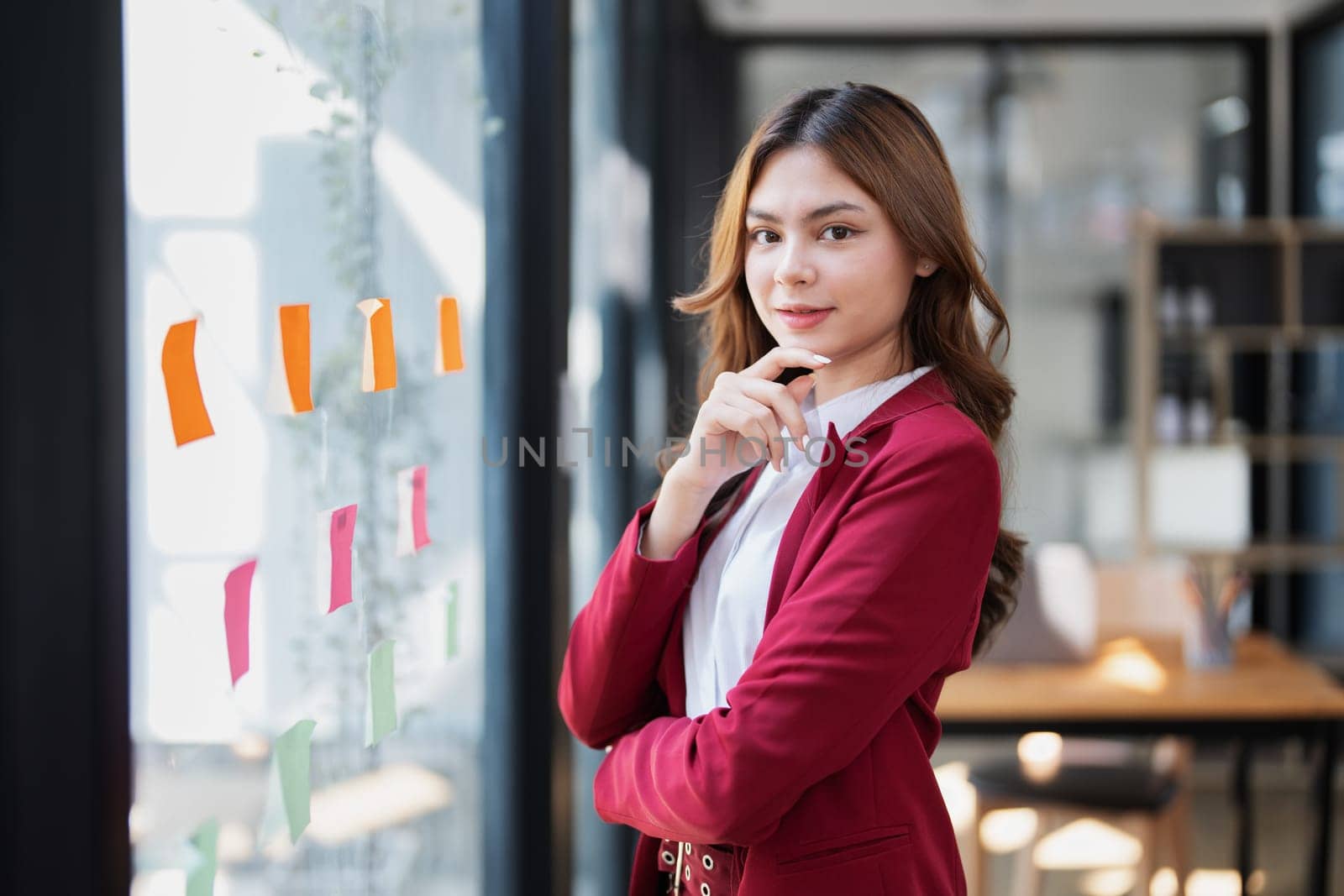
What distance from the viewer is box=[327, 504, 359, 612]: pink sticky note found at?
1.17 metres

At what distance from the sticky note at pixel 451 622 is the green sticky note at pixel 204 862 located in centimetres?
63

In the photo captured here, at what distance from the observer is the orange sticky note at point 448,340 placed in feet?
4.95

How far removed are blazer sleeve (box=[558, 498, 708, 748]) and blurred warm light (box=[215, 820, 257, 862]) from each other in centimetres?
37

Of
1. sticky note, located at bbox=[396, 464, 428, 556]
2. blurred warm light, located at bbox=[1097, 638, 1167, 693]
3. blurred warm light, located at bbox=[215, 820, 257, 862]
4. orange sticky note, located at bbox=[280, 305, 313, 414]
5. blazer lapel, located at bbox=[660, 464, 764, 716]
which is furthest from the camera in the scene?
blurred warm light, located at bbox=[1097, 638, 1167, 693]

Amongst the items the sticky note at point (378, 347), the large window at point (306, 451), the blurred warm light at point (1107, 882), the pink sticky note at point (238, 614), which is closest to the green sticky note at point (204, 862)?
the large window at point (306, 451)

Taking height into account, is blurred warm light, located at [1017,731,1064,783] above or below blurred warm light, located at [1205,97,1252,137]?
below

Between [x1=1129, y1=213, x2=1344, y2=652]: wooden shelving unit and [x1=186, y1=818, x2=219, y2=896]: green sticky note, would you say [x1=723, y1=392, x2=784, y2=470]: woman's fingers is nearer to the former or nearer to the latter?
[x1=186, y1=818, x2=219, y2=896]: green sticky note

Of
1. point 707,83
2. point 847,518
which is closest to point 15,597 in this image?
point 847,518

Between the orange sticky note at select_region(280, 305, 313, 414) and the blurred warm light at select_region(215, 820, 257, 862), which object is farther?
the orange sticky note at select_region(280, 305, 313, 414)

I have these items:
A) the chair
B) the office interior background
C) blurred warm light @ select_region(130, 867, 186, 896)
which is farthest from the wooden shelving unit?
blurred warm light @ select_region(130, 867, 186, 896)

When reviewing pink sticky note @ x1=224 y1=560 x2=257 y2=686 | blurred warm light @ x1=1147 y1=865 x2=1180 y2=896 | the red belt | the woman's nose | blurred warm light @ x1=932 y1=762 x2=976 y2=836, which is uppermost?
the woman's nose

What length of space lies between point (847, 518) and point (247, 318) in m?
0.52

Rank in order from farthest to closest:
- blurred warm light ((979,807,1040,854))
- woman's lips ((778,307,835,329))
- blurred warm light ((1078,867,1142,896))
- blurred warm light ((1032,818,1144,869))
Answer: blurred warm light ((979,807,1040,854)) < blurred warm light ((1032,818,1144,869)) < blurred warm light ((1078,867,1142,896)) < woman's lips ((778,307,835,329))

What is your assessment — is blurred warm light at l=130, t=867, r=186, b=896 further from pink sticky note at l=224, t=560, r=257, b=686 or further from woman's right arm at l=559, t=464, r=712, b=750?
woman's right arm at l=559, t=464, r=712, b=750
